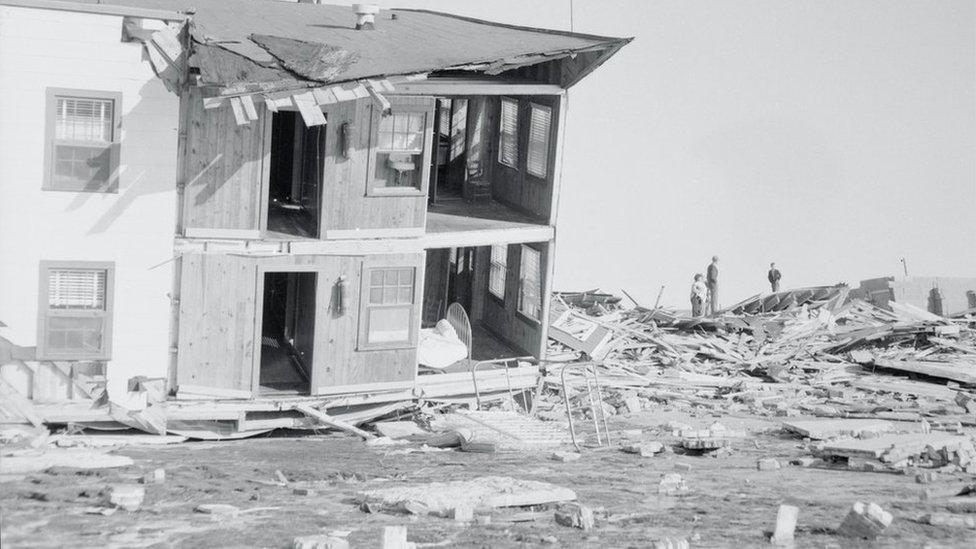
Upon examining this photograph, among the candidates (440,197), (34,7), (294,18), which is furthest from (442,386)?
(34,7)

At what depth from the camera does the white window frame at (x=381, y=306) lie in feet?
88.0

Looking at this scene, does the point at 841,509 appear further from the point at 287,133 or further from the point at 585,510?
the point at 287,133

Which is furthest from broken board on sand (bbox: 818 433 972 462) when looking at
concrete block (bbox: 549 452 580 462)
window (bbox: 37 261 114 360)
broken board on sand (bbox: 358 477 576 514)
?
window (bbox: 37 261 114 360)

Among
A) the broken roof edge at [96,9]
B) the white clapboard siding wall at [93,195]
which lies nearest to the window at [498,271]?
the white clapboard siding wall at [93,195]

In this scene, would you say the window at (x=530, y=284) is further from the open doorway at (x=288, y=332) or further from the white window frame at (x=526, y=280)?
the open doorway at (x=288, y=332)

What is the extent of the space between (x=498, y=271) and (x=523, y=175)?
9.17 feet

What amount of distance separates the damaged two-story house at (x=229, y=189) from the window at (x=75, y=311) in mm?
28

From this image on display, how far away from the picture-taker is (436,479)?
2102 centimetres

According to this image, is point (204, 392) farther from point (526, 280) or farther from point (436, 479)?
point (526, 280)

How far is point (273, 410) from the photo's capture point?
1025 inches

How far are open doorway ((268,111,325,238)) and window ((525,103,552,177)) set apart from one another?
5505 mm

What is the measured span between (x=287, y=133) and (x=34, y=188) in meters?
6.62

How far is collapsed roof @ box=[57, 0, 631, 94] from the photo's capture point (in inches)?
953

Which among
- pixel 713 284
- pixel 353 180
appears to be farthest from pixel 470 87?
pixel 713 284
